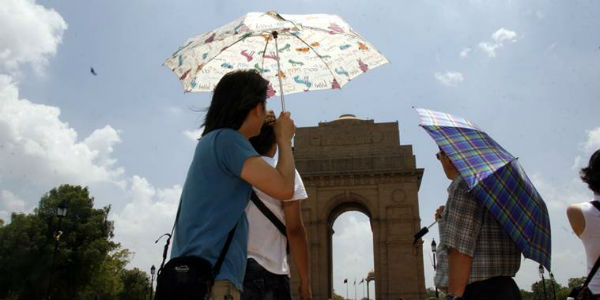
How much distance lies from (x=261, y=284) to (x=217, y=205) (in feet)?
4.10

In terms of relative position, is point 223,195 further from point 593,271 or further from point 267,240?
point 593,271

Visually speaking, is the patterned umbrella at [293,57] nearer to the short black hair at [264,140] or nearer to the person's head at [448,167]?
the short black hair at [264,140]

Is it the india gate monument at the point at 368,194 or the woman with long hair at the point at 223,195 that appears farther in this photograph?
the india gate monument at the point at 368,194

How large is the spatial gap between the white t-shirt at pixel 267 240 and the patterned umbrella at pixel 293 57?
1655 mm

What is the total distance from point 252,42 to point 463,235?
10.4ft

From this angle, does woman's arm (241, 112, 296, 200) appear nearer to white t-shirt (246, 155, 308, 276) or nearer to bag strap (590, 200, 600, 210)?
white t-shirt (246, 155, 308, 276)

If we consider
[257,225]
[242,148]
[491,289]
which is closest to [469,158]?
Result: [491,289]

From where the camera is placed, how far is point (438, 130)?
4859mm

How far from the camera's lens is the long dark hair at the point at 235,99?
11.0 ft

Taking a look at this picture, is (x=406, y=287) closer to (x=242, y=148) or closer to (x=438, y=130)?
(x=438, y=130)

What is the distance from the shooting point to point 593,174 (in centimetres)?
431

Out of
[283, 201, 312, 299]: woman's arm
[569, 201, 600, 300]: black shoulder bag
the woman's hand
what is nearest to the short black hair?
[283, 201, 312, 299]: woman's arm

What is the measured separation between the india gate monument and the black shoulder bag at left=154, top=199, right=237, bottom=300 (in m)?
30.7

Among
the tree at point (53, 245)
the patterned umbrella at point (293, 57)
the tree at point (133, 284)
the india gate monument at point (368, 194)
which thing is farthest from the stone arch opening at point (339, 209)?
the tree at point (133, 284)
